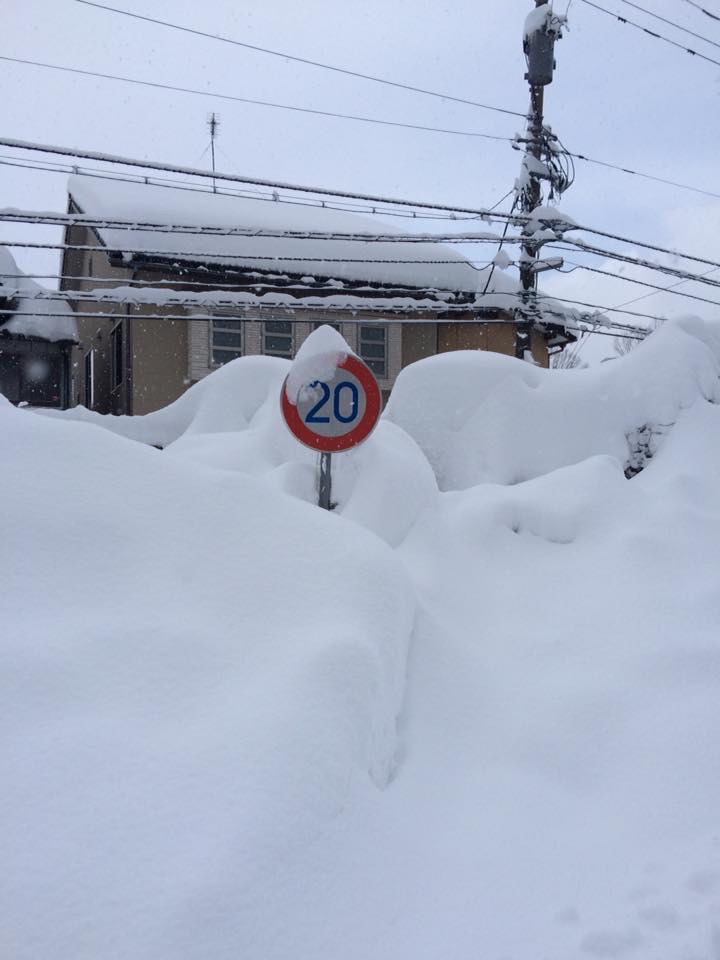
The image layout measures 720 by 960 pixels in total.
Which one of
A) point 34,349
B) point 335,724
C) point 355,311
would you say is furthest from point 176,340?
point 335,724

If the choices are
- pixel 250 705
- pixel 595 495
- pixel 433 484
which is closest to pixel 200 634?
pixel 250 705

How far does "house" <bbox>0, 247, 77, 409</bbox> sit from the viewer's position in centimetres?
2267

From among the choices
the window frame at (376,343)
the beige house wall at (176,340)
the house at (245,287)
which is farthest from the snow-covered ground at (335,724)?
the window frame at (376,343)

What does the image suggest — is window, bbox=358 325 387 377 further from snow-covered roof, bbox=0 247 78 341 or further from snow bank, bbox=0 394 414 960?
snow bank, bbox=0 394 414 960

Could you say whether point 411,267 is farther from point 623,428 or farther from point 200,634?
point 200,634

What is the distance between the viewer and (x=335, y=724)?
9.61ft

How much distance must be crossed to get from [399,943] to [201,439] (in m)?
5.60

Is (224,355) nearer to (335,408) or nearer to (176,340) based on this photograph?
(176,340)

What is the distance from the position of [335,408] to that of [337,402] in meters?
0.04

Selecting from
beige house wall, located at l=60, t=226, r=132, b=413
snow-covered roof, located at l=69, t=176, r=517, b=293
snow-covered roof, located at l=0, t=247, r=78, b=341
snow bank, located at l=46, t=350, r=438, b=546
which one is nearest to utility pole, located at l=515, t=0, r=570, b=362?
snow-covered roof, located at l=69, t=176, r=517, b=293

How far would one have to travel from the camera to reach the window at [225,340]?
17.7 m

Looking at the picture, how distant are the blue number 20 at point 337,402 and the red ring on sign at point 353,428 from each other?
6cm

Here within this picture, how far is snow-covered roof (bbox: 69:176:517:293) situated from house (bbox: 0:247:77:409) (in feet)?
13.7

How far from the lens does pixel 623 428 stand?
8.07m
